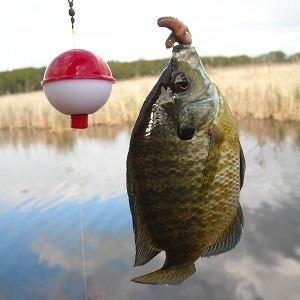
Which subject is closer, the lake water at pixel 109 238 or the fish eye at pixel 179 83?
A: the fish eye at pixel 179 83

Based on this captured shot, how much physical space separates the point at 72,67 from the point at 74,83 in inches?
2.2

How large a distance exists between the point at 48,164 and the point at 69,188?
94.0 inches

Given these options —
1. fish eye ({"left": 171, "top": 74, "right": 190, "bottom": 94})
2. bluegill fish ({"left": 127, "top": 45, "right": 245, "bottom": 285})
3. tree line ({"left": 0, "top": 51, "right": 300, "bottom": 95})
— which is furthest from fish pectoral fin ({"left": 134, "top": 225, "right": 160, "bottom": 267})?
tree line ({"left": 0, "top": 51, "right": 300, "bottom": 95})

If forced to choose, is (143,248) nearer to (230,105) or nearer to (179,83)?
(179,83)

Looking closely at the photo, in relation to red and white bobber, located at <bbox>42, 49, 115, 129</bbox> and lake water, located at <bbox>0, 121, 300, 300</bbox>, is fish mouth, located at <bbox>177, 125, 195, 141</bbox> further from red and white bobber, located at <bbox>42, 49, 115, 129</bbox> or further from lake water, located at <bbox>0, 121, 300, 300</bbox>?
lake water, located at <bbox>0, 121, 300, 300</bbox>

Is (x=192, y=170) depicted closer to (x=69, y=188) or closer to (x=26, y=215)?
(x=26, y=215)

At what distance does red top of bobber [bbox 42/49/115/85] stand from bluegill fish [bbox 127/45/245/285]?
561 millimetres

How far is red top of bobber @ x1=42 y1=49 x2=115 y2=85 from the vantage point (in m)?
1.74

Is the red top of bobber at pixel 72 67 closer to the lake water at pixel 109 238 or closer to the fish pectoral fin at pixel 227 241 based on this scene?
the fish pectoral fin at pixel 227 241

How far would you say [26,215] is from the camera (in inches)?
273

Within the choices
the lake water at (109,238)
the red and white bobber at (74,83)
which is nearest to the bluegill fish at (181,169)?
the red and white bobber at (74,83)

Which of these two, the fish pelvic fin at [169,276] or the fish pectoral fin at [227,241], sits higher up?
the fish pectoral fin at [227,241]

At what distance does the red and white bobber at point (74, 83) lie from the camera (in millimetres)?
1735

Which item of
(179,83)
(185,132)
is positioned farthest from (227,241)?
(179,83)
